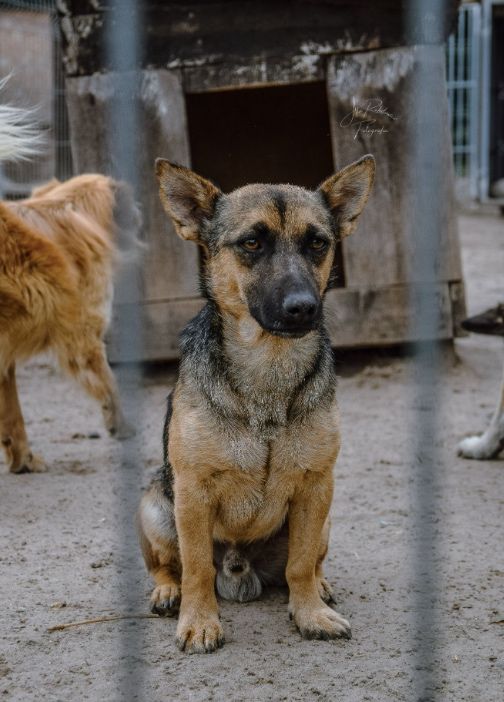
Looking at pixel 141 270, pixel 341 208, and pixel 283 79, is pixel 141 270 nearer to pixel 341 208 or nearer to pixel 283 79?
pixel 283 79

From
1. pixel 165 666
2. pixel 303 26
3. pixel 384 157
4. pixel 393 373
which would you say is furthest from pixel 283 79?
pixel 165 666

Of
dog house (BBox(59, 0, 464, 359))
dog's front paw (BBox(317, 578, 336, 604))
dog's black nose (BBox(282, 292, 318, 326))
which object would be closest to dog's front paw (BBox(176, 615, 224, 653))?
dog's front paw (BBox(317, 578, 336, 604))

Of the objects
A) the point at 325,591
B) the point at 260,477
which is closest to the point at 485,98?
the point at 325,591

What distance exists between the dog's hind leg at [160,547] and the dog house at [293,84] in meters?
2.80

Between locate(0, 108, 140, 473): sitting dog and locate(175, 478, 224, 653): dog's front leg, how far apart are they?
2.11 m

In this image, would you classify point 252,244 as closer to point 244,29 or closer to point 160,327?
point 244,29

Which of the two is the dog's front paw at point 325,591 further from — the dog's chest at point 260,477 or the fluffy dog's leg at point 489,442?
the fluffy dog's leg at point 489,442

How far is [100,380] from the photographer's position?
5.47 meters

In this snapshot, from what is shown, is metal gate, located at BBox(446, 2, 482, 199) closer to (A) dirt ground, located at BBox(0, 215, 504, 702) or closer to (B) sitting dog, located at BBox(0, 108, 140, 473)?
(A) dirt ground, located at BBox(0, 215, 504, 702)

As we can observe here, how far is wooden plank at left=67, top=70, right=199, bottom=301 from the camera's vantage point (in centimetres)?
623

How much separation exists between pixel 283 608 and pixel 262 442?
0.69m

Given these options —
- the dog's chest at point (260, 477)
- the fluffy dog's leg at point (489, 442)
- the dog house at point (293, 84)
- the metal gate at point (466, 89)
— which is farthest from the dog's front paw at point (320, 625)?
the metal gate at point (466, 89)

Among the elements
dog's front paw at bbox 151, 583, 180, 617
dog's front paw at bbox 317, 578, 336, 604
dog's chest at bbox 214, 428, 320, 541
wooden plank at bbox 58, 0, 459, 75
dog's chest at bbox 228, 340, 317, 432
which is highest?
wooden plank at bbox 58, 0, 459, 75

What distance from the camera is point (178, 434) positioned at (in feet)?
10.3
